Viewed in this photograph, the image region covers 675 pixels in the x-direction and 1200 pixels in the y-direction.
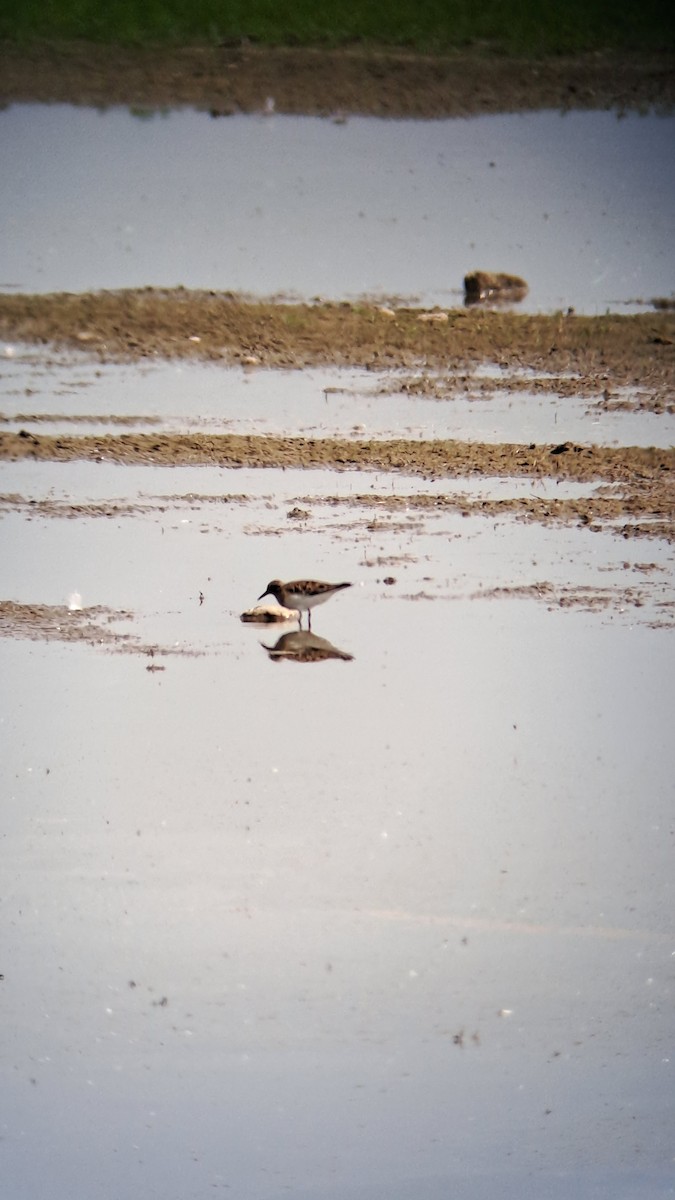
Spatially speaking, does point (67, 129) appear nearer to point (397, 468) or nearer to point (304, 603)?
point (397, 468)

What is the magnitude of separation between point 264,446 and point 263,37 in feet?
25.6

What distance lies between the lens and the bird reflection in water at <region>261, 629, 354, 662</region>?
728 cm

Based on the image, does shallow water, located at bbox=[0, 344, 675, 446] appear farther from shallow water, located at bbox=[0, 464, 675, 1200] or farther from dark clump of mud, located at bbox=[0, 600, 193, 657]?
dark clump of mud, located at bbox=[0, 600, 193, 657]

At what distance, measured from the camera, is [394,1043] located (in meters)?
4.80

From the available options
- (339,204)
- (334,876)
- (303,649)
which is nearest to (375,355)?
(339,204)

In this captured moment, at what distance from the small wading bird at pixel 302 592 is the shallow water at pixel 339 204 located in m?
4.74

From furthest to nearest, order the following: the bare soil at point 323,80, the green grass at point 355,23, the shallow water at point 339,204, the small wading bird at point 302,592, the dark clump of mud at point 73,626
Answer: the green grass at point 355,23, the bare soil at point 323,80, the shallow water at point 339,204, the small wading bird at point 302,592, the dark clump of mud at point 73,626

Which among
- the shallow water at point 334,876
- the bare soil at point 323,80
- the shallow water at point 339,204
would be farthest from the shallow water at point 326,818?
the bare soil at point 323,80

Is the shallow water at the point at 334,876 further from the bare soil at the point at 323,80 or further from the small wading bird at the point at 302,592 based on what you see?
the bare soil at the point at 323,80

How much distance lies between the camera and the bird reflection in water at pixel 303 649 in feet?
23.9

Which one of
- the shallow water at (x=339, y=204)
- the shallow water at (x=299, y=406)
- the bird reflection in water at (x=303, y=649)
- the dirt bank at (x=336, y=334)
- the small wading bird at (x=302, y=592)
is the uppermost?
the shallow water at (x=339, y=204)

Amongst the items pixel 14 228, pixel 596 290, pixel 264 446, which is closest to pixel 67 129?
pixel 14 228

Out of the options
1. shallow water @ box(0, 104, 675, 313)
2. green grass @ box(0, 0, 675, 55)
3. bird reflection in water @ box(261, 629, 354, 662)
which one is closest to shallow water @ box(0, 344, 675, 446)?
shallow water @ box(0, 104, 675, 313)

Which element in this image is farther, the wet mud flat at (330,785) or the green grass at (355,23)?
the green grass at (355,23)
